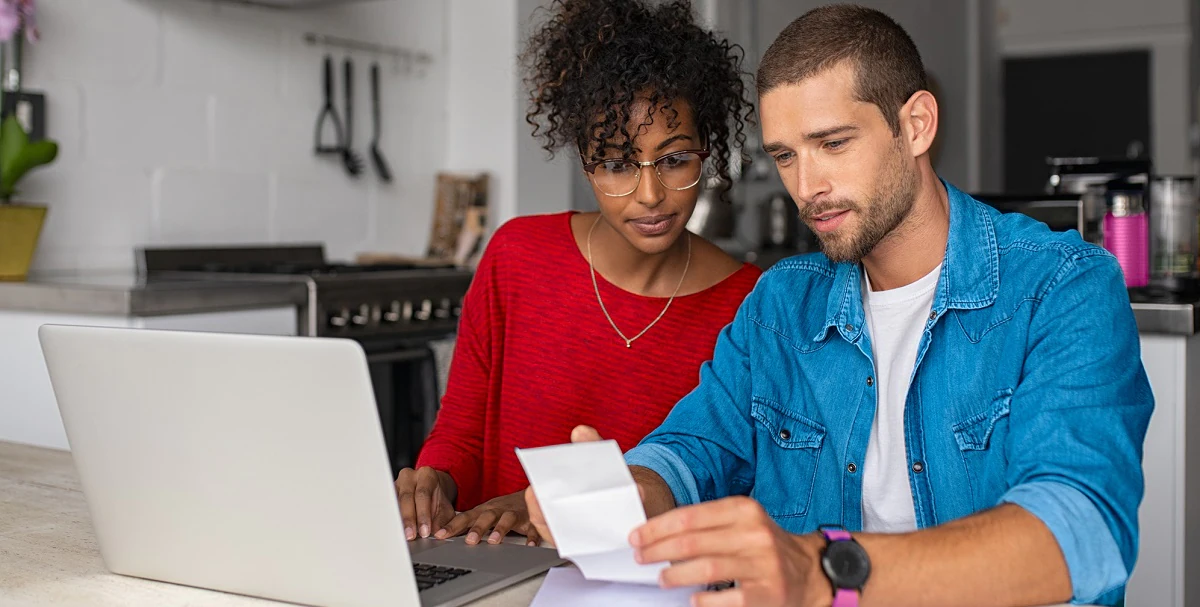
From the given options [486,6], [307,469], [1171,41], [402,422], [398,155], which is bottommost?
[402,422]

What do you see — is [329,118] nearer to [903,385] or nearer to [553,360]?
[553,360]

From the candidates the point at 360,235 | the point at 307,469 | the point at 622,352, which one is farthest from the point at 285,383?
the point at 360,235

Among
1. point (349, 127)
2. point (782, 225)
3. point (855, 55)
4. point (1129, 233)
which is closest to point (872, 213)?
point (855, 55)

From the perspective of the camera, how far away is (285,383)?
0.93 m

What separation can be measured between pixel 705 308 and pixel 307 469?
90 centimetres

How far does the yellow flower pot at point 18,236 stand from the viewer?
2543 mm

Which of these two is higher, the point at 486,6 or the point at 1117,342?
the point at 486,6

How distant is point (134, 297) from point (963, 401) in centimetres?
163

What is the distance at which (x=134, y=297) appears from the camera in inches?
90.2

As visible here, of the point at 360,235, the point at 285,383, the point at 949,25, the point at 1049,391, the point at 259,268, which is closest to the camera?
the point at 285,383

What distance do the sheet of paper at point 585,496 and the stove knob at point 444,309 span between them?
86.6 inches

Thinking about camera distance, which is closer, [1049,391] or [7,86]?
[1049,391]

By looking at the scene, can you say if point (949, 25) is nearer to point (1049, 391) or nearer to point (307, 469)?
point (1049, 391)

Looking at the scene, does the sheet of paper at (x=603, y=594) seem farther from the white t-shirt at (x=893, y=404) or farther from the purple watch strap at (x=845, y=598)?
the white t-shirt at (x=893, y=404)
